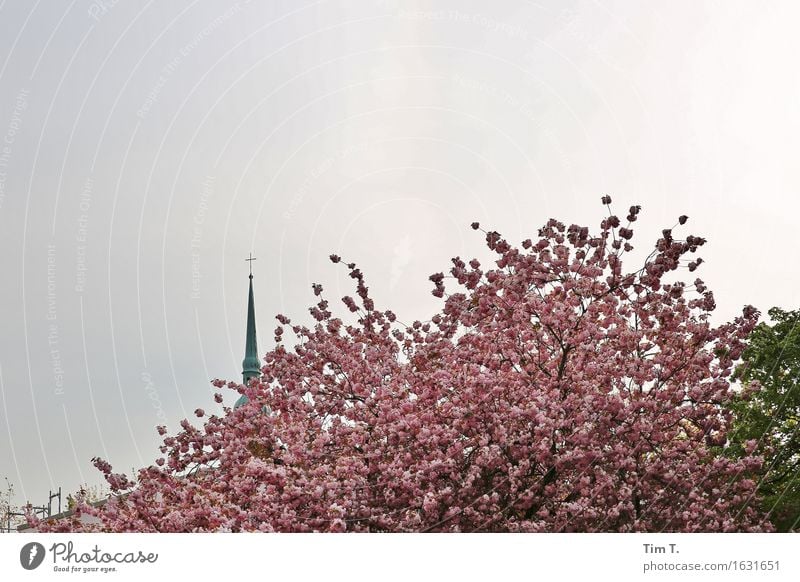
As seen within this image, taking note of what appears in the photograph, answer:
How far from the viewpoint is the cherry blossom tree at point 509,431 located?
7.45m

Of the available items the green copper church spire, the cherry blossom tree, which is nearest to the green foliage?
the cherry blossom tree

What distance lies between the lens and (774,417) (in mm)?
8422

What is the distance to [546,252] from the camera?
8.61m

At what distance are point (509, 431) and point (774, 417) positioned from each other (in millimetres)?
2703

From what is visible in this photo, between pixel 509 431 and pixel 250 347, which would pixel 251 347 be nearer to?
pixel 250 347

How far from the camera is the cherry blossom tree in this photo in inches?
293

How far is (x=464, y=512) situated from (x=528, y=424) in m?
0.89

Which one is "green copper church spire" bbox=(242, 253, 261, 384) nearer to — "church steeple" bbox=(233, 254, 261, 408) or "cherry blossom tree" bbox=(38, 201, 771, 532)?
"church steeple" bbox=(233, 254, 261, 408)
